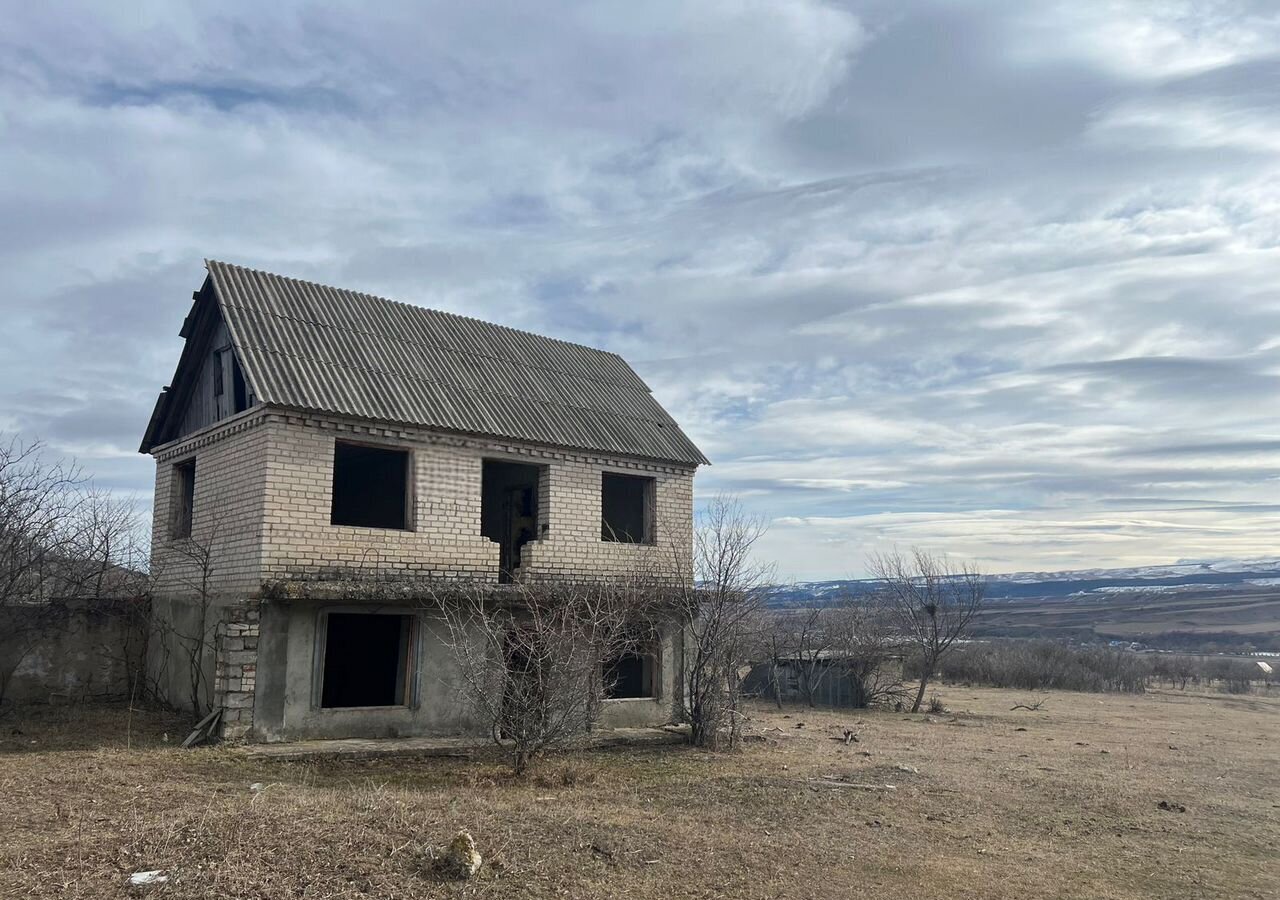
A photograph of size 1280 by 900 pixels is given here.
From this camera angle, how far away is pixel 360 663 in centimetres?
1845

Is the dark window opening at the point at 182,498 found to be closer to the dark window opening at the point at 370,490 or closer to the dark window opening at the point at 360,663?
the dark window opening at the point at 370,490

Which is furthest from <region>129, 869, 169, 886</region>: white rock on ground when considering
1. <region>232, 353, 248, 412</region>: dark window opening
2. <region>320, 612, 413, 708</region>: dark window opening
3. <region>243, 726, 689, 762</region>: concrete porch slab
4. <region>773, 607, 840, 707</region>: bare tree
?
<region>773, 607, 840, 707</region>: bare tree

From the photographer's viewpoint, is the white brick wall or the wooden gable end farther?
the wooden gable end

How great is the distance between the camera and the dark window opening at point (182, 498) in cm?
1596

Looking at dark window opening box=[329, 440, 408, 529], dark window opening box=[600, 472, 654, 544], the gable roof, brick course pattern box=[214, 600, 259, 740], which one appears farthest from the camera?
dark window opening box=[600, 472, 654, 544]

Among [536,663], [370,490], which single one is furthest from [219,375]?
[536,663]

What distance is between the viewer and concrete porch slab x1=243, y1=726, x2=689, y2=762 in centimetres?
1180

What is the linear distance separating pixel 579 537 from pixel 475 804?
699cm

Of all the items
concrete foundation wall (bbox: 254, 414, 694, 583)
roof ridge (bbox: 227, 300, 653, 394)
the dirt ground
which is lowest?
the dirt ground

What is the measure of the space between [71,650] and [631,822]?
10366 millimetres

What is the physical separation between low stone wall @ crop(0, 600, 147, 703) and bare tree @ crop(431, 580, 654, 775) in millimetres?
5571

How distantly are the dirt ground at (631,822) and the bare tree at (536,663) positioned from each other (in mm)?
502

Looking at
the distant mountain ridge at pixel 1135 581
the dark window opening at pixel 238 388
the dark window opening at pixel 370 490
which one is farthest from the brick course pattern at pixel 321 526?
the distant mountain ridge at pixel 1135 581

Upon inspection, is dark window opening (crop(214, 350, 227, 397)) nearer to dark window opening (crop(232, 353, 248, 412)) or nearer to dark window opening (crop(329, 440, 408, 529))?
dark window opening (crop(232, 353, 248, 412))
